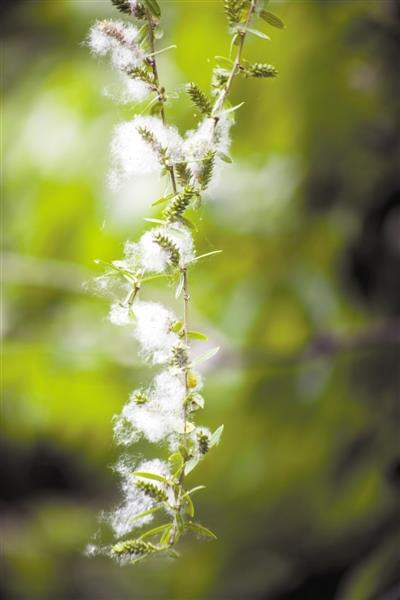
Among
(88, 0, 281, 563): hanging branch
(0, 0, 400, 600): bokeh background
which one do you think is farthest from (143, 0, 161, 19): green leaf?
(0, 0, 400, 600): bokeh background

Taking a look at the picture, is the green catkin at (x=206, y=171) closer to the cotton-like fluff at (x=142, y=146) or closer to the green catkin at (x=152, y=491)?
the cotton-like fluff at (x=142, y=146)

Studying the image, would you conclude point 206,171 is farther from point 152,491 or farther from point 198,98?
point 152,491

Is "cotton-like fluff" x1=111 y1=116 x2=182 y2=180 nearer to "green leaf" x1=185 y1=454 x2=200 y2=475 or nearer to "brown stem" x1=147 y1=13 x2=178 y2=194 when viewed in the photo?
"brown stem" x1=147 y1=13 x2=178 y2=194

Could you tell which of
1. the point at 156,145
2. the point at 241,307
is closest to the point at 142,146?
the point at 156,145

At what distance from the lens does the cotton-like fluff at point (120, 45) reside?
27cm

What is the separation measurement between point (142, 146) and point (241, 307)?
467 millimetres

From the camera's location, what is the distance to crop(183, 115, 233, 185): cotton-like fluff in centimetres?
28

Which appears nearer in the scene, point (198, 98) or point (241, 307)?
point (198, 98)

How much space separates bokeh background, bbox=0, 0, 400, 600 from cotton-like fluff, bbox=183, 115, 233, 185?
0.30m

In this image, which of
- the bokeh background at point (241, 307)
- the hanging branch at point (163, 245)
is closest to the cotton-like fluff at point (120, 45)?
the hanging branch at point (163, 245)

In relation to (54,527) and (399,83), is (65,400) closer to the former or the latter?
(54,527)

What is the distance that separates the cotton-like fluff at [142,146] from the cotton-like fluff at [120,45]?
0.08 ft

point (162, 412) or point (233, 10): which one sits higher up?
point (233, 10)

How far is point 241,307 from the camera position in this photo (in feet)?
2.40
